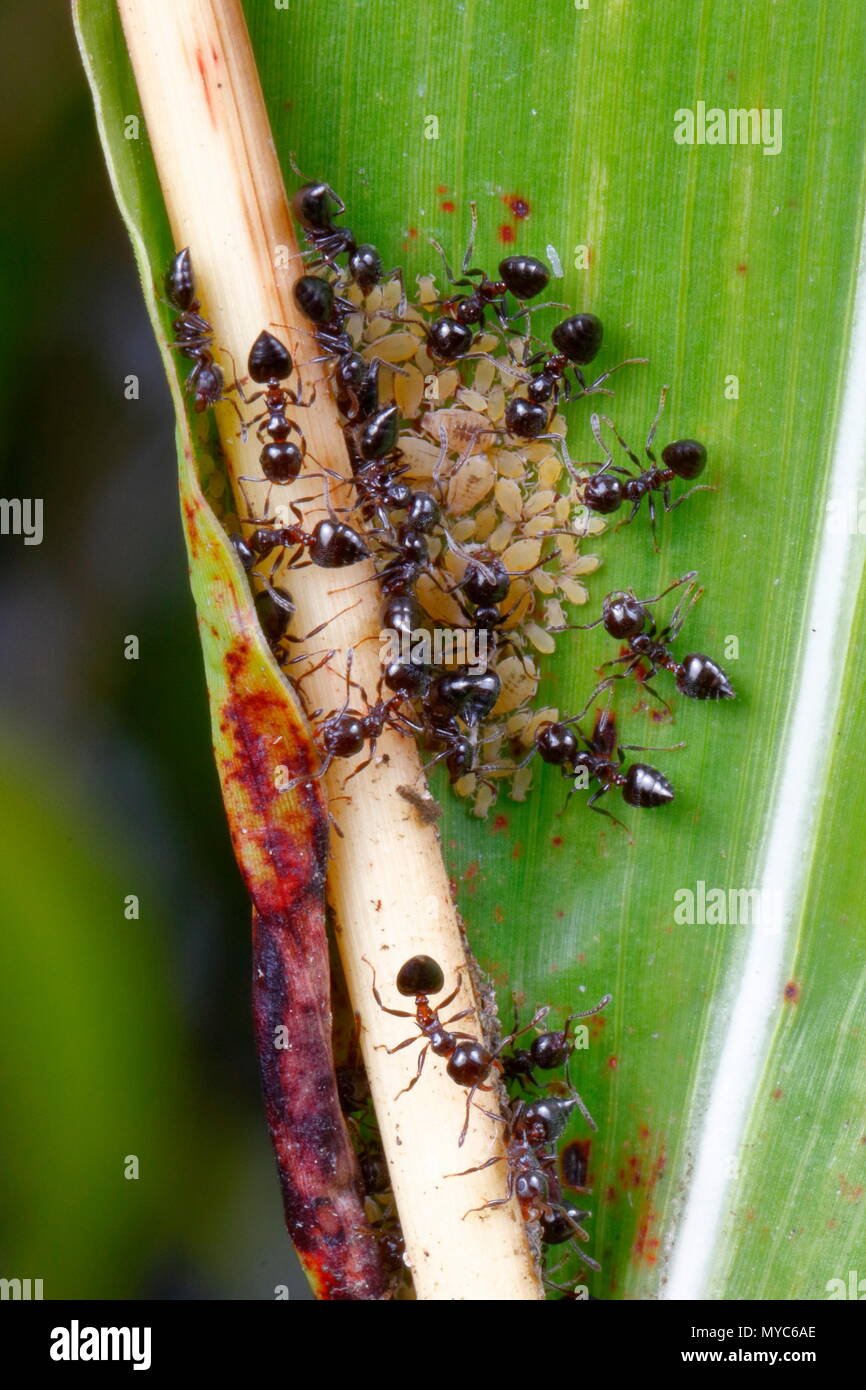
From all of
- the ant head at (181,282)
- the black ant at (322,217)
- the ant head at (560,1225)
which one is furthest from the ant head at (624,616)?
the ant head at (560,1225)

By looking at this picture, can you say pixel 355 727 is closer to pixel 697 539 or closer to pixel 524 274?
pixel 697 539

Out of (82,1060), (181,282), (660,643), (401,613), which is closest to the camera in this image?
(181,282)

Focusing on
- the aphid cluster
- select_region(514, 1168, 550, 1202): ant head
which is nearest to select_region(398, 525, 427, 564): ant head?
the aphid cluster

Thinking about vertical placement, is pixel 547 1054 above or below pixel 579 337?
below

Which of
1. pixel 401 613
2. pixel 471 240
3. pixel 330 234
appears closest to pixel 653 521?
pixel 401 613

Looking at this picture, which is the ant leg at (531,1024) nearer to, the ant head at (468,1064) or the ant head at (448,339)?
the ant head at (468,1064)

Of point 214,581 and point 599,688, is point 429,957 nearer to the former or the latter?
point 599,688
